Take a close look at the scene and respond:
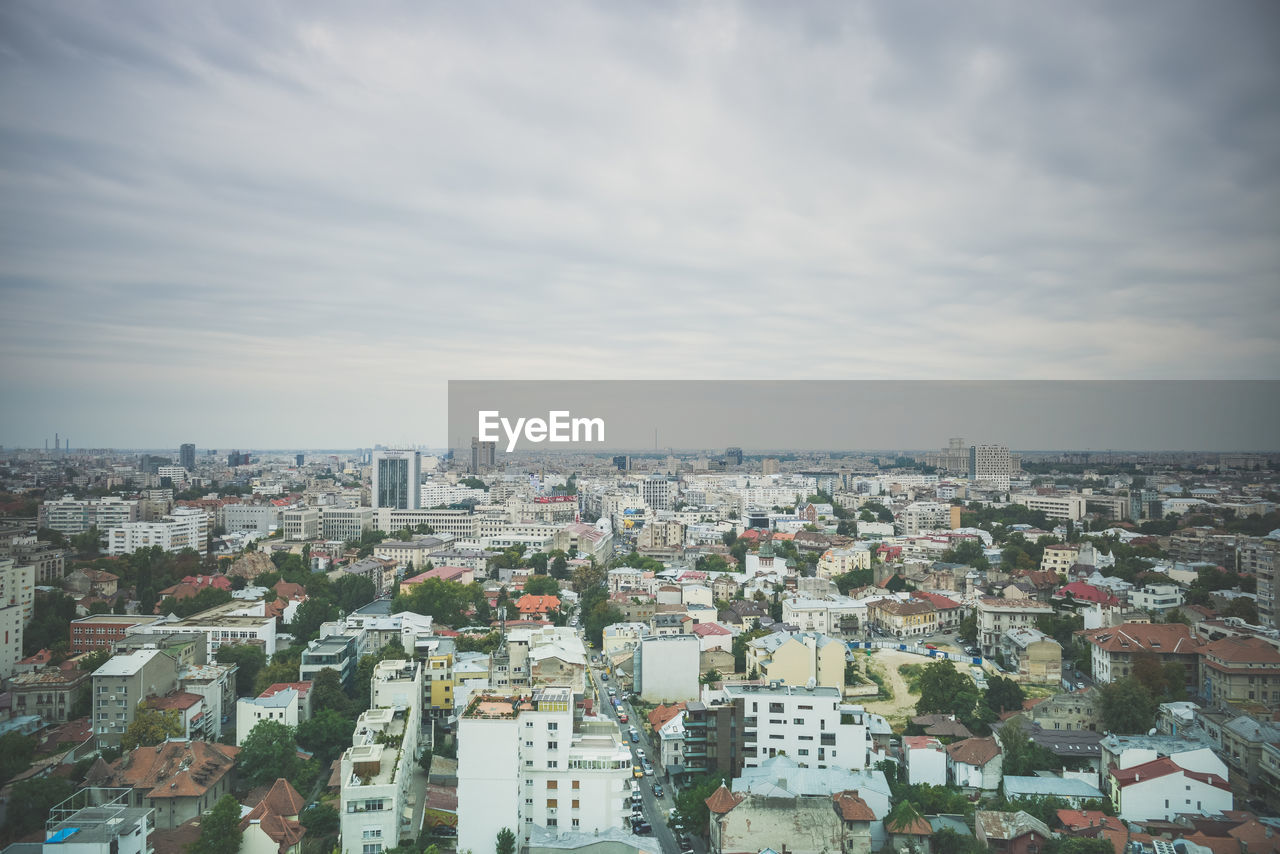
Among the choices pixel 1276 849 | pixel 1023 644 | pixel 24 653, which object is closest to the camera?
pixel 1276 849

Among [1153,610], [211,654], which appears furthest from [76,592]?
[1153,610]

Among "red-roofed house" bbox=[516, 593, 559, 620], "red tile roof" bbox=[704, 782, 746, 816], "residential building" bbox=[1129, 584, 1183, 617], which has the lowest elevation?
"red-roofed house" bbox=[516, 593, 559, 620]

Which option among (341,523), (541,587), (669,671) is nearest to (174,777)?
(669,671)

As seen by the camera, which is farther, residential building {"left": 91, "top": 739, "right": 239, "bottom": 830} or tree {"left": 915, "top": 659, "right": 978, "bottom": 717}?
tree {"left": 915, "top": 659, "right": 978, "bottom": 717}

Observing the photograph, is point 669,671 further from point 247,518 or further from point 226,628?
point 247,518

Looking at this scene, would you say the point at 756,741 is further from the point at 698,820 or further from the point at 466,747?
the point at 466,747

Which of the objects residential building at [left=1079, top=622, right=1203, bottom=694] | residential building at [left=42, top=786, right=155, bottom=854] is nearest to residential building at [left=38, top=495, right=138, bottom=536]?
residential building at [left=42, top=786, right=155, bottom=854]

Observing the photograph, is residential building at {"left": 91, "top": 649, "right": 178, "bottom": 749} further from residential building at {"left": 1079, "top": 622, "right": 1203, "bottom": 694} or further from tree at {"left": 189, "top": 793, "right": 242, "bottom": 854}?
residential building at {"left": 1079, "top": 622, "right": 1203, "bottom": 694}
